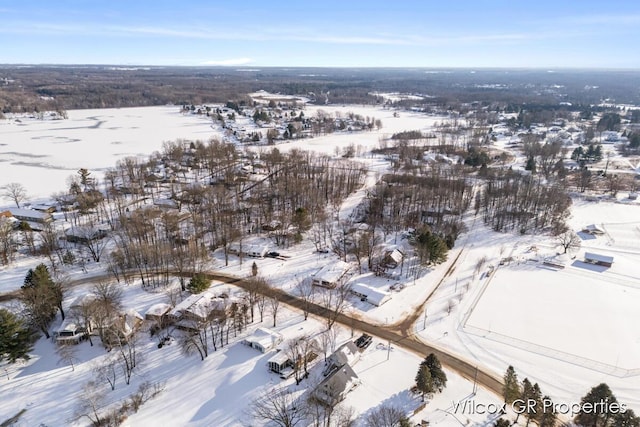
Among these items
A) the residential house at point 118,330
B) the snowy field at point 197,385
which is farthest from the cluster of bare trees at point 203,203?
the snowy field at point 197,385

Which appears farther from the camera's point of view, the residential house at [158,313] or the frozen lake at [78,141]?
the frozen lake at [78,141]

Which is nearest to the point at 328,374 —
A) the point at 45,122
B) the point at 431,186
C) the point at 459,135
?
the point at 431,186

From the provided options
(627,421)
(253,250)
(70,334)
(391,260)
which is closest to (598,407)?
(627,421)

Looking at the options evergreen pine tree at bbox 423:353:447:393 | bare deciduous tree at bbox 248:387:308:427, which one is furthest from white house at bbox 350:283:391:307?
bare deciduous tree at bbox 248:387:308:427

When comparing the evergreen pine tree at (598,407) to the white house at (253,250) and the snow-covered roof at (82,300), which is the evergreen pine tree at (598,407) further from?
the snow-covered roof at (82,300)

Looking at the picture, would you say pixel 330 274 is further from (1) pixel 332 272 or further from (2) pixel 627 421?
(2) pixel 627 421

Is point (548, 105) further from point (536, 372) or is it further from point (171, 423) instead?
point (171, 423)
